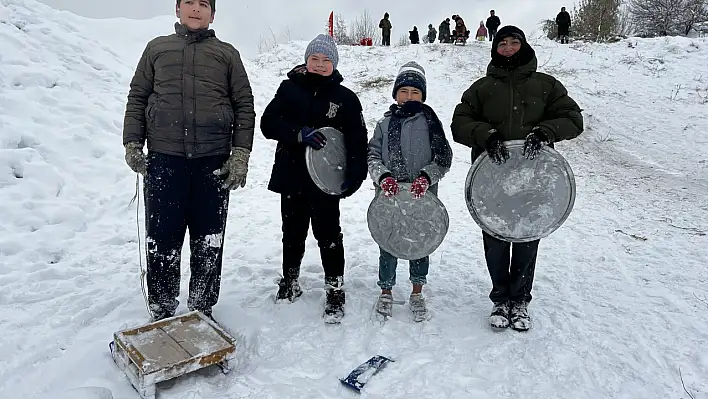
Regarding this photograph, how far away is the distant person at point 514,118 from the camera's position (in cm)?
343

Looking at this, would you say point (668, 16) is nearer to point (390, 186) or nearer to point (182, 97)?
point (390, 186)

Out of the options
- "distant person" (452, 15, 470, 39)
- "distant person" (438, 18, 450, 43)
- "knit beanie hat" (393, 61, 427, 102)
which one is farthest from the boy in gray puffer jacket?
"distant person" (438, 18, 450, 43)

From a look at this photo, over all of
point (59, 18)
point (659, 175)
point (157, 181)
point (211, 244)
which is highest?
point (59, 18)

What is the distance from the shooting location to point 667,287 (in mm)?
4352

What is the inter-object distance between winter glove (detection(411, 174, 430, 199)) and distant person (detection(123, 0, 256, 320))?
1192mm

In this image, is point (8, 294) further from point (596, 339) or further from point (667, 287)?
point (667, 287)

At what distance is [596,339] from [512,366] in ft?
2.42

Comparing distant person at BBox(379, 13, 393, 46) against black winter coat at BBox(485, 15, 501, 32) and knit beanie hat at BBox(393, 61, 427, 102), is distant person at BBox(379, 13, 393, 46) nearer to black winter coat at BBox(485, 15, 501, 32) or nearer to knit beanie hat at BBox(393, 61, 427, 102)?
black winter coat at BBox(485, 15, 501, 32)

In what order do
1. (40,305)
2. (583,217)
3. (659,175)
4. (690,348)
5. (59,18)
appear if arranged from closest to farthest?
(690,348), (40,305), (583,217), (659,175), (59,18)

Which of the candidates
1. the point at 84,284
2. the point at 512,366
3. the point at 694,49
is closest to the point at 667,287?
the point at 512,366

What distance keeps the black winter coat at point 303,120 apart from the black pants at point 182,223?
0.44 meters

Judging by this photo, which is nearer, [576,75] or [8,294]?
[8,294]


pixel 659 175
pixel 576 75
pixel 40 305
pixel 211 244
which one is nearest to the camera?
pixel 211 244

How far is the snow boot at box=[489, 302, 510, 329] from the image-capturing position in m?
3.69
